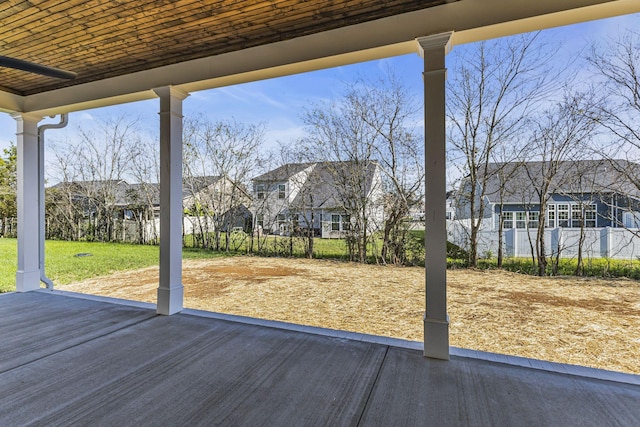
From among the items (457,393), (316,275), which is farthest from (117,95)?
(316,275)

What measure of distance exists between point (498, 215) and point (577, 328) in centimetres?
248

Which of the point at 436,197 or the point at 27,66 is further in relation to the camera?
the point at 436,197

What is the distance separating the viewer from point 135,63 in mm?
3191

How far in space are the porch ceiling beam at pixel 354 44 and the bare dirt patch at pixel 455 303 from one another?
10.6 feet

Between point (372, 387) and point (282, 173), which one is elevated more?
point (282, 173)

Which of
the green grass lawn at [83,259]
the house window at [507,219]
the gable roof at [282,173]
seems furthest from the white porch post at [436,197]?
the green grass lawn at [83,259]

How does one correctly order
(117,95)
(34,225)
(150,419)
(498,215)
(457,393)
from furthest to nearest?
(498,215)
(34,225)
(117,95)
(457,393)
(150,419)

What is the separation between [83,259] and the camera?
8180 millimetres

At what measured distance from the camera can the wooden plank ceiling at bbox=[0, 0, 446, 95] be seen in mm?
2203

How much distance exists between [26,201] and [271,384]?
4.32 meters

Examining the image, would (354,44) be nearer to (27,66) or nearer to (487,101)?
(27,66)

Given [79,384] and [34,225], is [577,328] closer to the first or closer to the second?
[79,384]

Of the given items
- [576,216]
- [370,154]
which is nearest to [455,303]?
[576,216]

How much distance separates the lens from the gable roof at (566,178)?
4.82 meters
